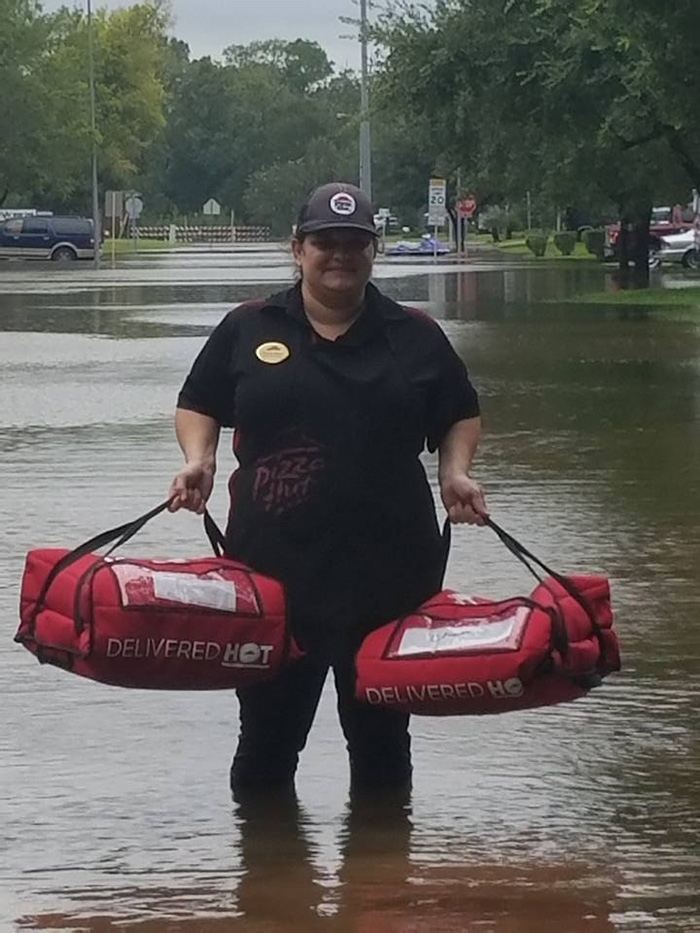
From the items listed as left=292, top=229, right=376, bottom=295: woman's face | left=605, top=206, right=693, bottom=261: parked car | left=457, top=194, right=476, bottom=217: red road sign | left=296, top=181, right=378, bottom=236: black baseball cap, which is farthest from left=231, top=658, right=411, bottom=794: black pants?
left=457, top=194, right=476, bottom=217: red road sign

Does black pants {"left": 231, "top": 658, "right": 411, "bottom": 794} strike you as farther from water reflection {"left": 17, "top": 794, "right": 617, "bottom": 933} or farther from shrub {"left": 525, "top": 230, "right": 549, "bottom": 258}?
shrub {"left": 525, "top": 230, "right": 549, "bottom": 258}

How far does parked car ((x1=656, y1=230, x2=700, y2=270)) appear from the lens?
2146 inches

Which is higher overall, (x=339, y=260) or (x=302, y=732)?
(x=339, y=260)

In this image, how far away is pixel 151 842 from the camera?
541 cm

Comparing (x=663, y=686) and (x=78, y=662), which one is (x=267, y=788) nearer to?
(x=78, y=662)

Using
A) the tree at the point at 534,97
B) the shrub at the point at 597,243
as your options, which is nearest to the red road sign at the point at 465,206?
the shrub at the point at 597,243

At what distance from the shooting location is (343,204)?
5125mm

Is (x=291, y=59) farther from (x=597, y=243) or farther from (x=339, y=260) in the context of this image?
(x=339, y=260)

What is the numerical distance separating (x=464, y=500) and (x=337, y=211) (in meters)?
0.77

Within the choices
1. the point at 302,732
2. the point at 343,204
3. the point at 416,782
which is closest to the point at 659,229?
the point at 416,782

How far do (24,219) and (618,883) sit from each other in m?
67.6

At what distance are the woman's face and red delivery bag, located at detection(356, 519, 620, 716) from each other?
817 millimetres

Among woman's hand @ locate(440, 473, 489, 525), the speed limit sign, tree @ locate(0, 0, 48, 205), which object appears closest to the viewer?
woman's hand @ locate(440, 473, 489, 525)

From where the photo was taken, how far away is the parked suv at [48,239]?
68812 mm
